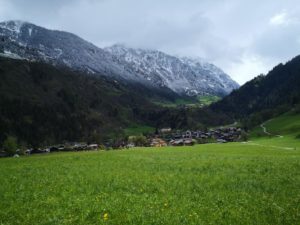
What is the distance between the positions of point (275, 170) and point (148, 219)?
21.2 m

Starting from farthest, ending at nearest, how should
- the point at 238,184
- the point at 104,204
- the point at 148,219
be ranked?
the point at 238,184
the point at 104,204
the point at 148,219

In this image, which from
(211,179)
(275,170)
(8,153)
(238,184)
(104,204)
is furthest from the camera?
(8,153)

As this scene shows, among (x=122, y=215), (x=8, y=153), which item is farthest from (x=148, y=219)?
(x=8, y=153)

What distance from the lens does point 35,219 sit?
18.4 metres

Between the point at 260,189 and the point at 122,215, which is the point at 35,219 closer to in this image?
the point at 122,215

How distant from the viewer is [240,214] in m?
18.9

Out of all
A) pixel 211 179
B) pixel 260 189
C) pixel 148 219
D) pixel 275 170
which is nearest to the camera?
pixel 148 219

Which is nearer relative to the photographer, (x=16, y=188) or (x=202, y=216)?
(x=202, y=216)

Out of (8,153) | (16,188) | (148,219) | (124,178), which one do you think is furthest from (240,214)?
(8,153)

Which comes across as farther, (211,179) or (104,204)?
(211,179)

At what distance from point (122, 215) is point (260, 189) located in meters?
11.4

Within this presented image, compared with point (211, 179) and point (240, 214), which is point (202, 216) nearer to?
point (240, 214)

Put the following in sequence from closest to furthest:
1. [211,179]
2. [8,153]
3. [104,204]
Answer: [104,204] < [211,179] < [8,153]

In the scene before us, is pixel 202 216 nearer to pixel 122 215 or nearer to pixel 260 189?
pixel 122 215
